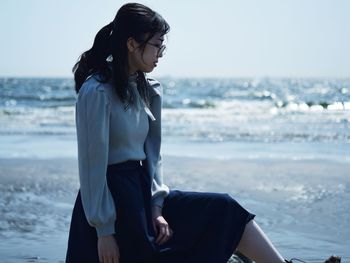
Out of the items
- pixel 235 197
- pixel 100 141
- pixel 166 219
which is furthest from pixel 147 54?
pixel 235 197

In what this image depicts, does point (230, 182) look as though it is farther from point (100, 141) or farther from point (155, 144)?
point (100, 141)

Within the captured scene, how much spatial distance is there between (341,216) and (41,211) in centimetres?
278

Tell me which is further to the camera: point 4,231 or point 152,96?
point 4,231

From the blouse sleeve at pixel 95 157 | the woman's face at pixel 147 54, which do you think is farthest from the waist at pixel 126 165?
the woman's face at pixel 147 54

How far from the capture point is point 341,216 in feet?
21.3

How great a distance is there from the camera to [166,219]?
9.77ft

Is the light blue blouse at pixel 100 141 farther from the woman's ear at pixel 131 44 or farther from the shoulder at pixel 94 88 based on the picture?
the woman's ear at pixel 131 44

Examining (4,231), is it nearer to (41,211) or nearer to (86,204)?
(41,211)

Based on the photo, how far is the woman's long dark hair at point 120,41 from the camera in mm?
2809

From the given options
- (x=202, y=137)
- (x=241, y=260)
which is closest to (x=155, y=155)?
(x=241, y=260)

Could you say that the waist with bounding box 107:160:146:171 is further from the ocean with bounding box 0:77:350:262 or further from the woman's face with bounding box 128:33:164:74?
the ocean with bounding box 0:77:350:262

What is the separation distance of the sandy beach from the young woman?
2171 millimetres

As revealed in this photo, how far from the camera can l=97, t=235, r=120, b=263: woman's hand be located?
8.93ft

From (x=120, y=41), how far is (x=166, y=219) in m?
0.76
